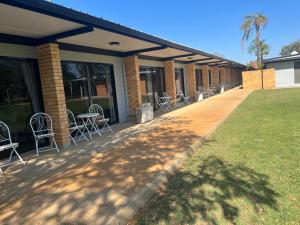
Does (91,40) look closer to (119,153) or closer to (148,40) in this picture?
(148,40)

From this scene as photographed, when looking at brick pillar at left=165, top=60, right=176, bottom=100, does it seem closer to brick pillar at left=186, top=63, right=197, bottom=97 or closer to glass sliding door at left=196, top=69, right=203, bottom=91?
brick pillar at left=186, top=63, right=197, bottom=97

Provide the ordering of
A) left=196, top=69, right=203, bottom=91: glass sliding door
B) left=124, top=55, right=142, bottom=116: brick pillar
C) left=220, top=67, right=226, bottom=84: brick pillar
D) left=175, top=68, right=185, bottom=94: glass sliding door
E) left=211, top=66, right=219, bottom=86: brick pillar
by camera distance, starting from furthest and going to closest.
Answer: left=220, top=67, right=226, bottom=84: brick pillar → left=211, top=66, right=219, bottom=86: brick pillar → left=196, top=69, right=203, bottom=91: glass sliding door → left=175, top=68, right=185, bottom=94: glass sliding door → left=124, top=55, right=142, bottom=116: brick pillar

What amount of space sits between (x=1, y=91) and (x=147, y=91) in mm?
7498

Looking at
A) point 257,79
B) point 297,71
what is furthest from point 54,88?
point 297,71

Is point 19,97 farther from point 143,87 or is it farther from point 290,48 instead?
point 290,48

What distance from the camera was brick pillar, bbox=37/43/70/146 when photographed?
241 inches

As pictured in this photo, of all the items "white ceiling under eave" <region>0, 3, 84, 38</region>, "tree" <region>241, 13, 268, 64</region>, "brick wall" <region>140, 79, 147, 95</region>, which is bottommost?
"brick wall" <region>140, 79, 147, 95</region>

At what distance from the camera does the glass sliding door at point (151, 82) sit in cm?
1226

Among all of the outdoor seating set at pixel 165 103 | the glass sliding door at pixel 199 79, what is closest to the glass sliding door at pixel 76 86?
the outdoor seating set at pixel 165 103

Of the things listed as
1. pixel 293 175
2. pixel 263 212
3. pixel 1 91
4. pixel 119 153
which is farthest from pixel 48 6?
pixel 293 175

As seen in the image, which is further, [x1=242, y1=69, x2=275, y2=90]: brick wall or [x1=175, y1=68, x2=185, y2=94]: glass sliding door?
[x1=242, y1=69, x2=275, y2=90]: brick wall

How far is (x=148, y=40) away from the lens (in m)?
7.86

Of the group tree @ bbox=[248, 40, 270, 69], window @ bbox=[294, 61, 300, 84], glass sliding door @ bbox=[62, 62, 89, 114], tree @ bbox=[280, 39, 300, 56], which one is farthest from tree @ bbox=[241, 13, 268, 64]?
tree @ bbox=[280, 39, 300, 56]

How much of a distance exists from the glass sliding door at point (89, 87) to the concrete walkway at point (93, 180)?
5.67 ft
